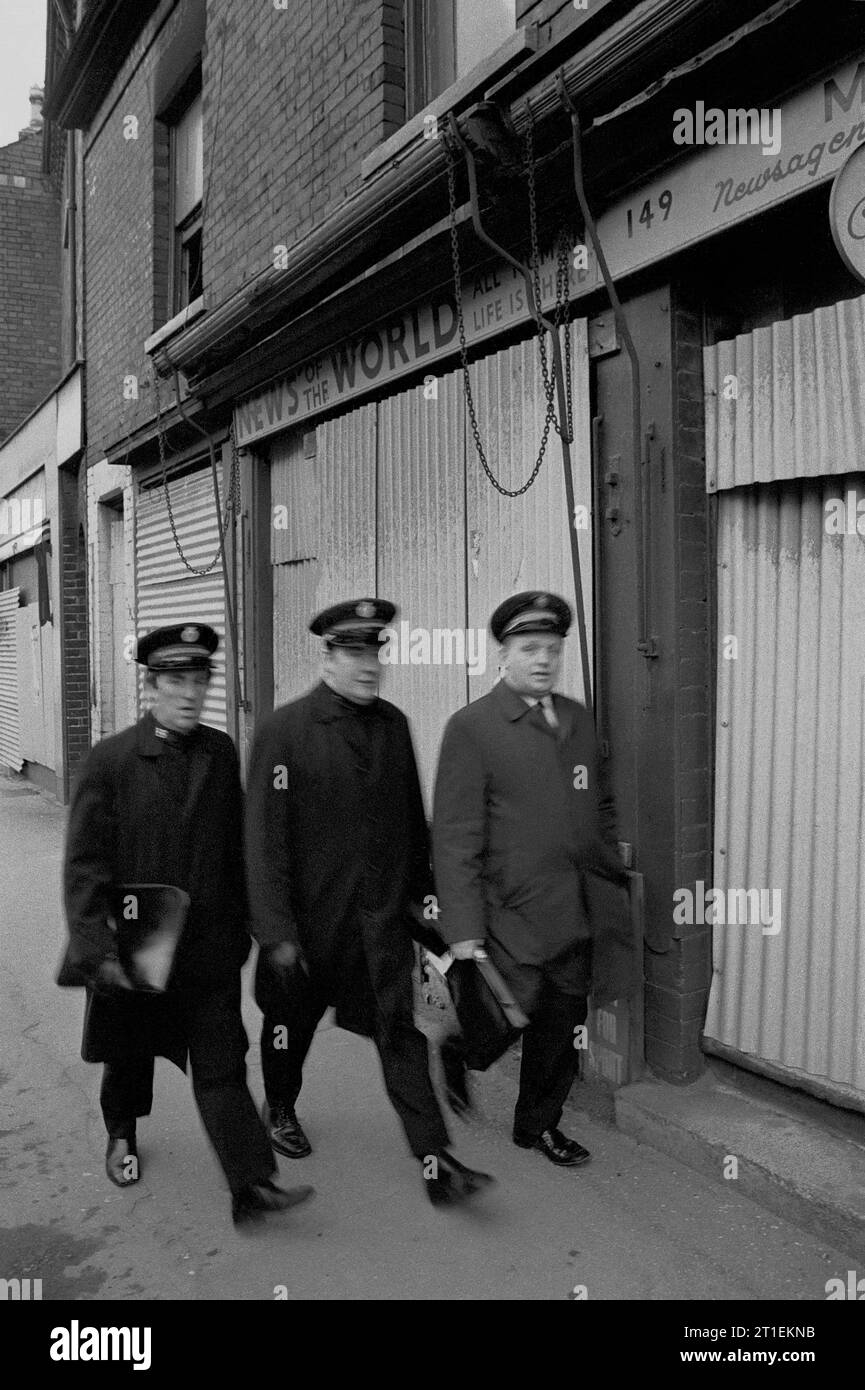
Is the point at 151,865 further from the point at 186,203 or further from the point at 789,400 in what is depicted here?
the point at 186,203

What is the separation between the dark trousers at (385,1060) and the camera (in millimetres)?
3500

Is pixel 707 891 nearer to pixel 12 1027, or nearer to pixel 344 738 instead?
pixel 344 738

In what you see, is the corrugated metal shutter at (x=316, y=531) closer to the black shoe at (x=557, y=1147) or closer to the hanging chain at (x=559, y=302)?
the hanging chain at (x=559, y=302)

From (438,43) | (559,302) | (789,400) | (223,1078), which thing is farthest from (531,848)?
(438,43)

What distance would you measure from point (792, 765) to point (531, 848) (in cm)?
106

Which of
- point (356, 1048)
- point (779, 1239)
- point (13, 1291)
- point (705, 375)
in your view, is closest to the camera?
point (13, 1291)

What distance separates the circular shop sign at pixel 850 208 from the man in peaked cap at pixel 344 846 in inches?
68.3

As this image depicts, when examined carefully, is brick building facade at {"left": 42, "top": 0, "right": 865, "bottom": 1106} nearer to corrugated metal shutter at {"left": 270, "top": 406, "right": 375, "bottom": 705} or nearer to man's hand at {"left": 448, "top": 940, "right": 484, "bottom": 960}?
corrugated metal shutter at {"left": 270, "top": 406, "right": 375, "bottom": 705}

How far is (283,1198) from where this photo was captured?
347 centimetres

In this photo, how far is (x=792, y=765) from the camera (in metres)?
3.97

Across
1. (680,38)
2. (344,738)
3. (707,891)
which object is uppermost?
(680,38)

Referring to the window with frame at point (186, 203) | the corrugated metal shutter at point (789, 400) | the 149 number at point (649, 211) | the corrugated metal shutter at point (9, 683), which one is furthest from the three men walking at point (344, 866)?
the corrugated metal shutter at point (9, 683)
